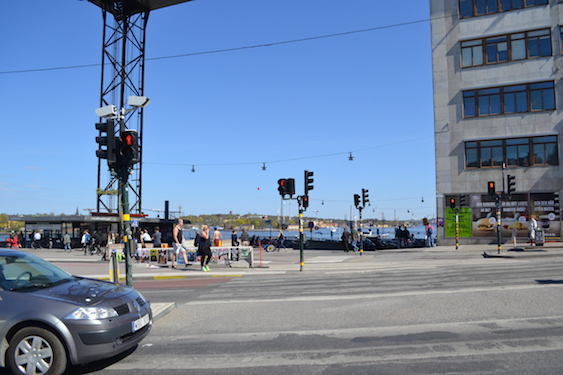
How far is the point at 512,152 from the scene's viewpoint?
3139cm

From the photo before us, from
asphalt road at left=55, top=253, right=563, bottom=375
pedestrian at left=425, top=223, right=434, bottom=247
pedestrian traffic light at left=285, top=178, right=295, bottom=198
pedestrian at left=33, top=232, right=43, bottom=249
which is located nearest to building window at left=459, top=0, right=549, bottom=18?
pedestrian at left=425, top=223, right=434, bottom=247

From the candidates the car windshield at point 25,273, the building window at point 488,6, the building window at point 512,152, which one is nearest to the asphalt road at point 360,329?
the car windshield at point 25,273

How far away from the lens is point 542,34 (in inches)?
1218

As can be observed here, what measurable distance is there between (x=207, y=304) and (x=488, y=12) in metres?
30.0

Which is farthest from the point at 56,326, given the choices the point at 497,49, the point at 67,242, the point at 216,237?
the point at 497,49

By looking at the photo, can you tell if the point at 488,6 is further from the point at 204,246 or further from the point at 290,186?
the point at 204,246

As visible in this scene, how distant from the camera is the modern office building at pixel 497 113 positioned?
30.8 meters

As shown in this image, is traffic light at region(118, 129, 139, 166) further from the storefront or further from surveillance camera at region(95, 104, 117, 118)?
the storefront

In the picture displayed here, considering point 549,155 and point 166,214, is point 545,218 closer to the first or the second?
point 549,155

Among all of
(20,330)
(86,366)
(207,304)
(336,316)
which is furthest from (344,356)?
(207,304)

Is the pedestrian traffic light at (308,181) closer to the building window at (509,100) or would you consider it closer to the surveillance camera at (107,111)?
the surveillance camera at (107,111)

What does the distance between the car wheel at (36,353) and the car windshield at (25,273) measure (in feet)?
2.24

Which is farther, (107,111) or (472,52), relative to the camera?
(472,52)

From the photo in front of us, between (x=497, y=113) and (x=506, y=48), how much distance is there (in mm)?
4256
